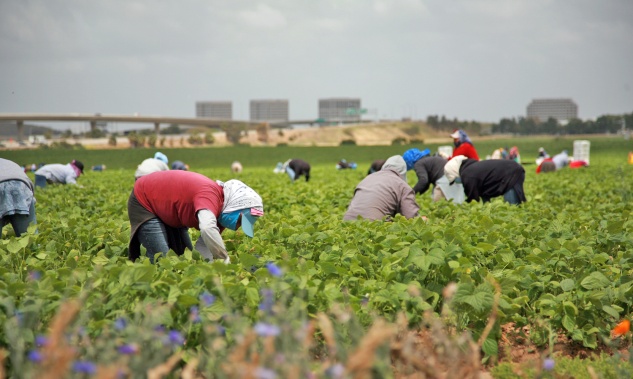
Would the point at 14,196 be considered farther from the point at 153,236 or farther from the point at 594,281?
the point at 594,281

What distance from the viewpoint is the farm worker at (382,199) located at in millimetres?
6652

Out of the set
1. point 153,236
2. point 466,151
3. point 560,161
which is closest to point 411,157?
point 466,151

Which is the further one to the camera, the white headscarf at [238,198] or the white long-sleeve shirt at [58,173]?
the white long-sleeve shirt at [58,173]

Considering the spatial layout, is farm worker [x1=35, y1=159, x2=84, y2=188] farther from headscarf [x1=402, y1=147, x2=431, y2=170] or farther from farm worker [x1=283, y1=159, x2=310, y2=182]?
headscarf [x1=402, y1=147, x2=431, y2=170]

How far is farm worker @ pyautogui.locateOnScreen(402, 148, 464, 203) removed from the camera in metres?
8.97

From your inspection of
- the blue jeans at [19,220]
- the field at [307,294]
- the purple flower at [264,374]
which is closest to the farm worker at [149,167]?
the field at [307,294]

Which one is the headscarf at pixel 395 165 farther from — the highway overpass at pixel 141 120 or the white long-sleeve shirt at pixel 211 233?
the highway overpass at pixel 141 120

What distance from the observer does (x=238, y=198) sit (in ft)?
14.4

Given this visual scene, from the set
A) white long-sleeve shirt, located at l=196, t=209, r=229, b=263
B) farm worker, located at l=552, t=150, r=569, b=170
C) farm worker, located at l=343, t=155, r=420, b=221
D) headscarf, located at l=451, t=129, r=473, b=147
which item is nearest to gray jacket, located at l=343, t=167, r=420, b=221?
farm worker, located at l=343, t=155, r=420, b=221

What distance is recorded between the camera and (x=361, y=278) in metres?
4.11

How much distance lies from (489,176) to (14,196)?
231 inches

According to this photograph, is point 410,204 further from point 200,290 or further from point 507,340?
point 200,290

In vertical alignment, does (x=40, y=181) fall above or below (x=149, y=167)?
below

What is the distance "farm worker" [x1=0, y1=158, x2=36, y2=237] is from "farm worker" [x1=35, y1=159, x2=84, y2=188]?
7448 mm
